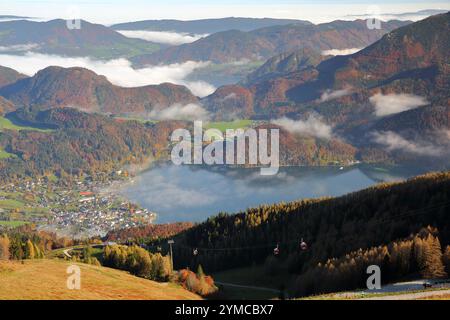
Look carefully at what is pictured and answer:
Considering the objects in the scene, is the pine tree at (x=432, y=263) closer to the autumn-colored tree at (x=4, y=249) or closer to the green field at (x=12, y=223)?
the autumn-colored tree at (x=4, y=249)

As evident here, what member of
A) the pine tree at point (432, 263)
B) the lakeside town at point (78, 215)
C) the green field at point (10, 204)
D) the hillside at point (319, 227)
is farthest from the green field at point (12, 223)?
the pine tree at point (432, 263)

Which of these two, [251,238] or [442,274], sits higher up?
[442,274]

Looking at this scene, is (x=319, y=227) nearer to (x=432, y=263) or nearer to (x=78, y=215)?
(x=432, y=263)

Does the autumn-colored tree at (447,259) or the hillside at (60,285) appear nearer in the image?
the hillside at (60,285)

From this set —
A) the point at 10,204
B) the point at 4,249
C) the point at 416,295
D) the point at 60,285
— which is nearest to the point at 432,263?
the point at 416,295
